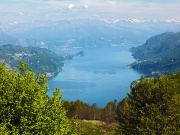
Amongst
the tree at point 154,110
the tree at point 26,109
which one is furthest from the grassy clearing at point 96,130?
the tree at point 26,109

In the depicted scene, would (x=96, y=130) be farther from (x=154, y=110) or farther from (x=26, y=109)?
(x=26, y=109)

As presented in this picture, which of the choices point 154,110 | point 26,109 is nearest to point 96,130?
point 154,110

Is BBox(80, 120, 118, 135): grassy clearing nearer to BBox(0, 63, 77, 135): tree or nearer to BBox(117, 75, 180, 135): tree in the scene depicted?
BBox(117, 75, 180, 135): tree

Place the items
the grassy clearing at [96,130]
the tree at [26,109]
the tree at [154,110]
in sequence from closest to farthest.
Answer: the tree at [26,109], the tree at [154,110], the grassy clearing at [96,130]

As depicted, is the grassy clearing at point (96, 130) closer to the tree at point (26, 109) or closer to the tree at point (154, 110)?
the tree at point (154, 110)

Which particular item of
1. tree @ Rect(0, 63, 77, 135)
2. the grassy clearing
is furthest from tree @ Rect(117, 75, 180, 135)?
A: the grassy clearing

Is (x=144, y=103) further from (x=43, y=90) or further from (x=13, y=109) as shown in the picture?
(x=13, y=109)

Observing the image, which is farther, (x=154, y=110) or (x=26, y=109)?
(x=154, y=110)
